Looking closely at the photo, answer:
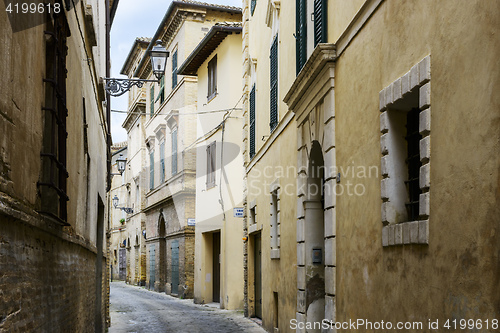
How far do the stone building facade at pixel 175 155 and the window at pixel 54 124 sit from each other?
1967cm

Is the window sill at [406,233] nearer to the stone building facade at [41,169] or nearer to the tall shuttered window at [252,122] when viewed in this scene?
the stone building facade at [41,169]

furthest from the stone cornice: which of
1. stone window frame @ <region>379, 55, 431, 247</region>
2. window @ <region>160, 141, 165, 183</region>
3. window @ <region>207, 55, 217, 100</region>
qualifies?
window @ <region>160, 141, 165, 183</region>

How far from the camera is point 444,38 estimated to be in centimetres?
539

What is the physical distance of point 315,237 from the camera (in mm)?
10797

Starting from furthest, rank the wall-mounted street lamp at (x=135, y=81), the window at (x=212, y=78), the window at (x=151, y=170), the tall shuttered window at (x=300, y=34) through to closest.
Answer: the window at (x=151, y=170), the window at (x=212, y=78), the wall-mounted street lamp at (x=135, y=81), the tall shuttered window at (x=300, y=34)

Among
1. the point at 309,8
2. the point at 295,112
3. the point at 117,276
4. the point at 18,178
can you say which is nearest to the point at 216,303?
the point at 295,112

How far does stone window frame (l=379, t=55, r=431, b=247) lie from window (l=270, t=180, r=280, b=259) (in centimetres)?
667

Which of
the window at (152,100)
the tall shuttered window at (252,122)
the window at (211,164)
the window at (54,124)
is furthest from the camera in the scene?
the window at (152,100)

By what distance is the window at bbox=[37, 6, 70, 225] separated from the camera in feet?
17.8

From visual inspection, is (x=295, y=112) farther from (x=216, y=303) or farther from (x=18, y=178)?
(x=216, y=303)

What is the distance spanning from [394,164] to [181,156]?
2111 cm

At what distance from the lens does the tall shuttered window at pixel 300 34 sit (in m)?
10.9

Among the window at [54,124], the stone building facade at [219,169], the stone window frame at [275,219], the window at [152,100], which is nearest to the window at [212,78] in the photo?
the stone building facade at [219,169]

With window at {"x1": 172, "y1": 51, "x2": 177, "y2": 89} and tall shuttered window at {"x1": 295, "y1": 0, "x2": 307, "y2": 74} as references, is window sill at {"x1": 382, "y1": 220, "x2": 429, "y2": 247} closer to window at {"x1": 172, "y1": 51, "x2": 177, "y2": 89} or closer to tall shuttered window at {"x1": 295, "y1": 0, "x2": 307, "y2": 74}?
tall shuttered window at {"x1": 295, "y1": 0, "x2": 307, "y2": 74}
